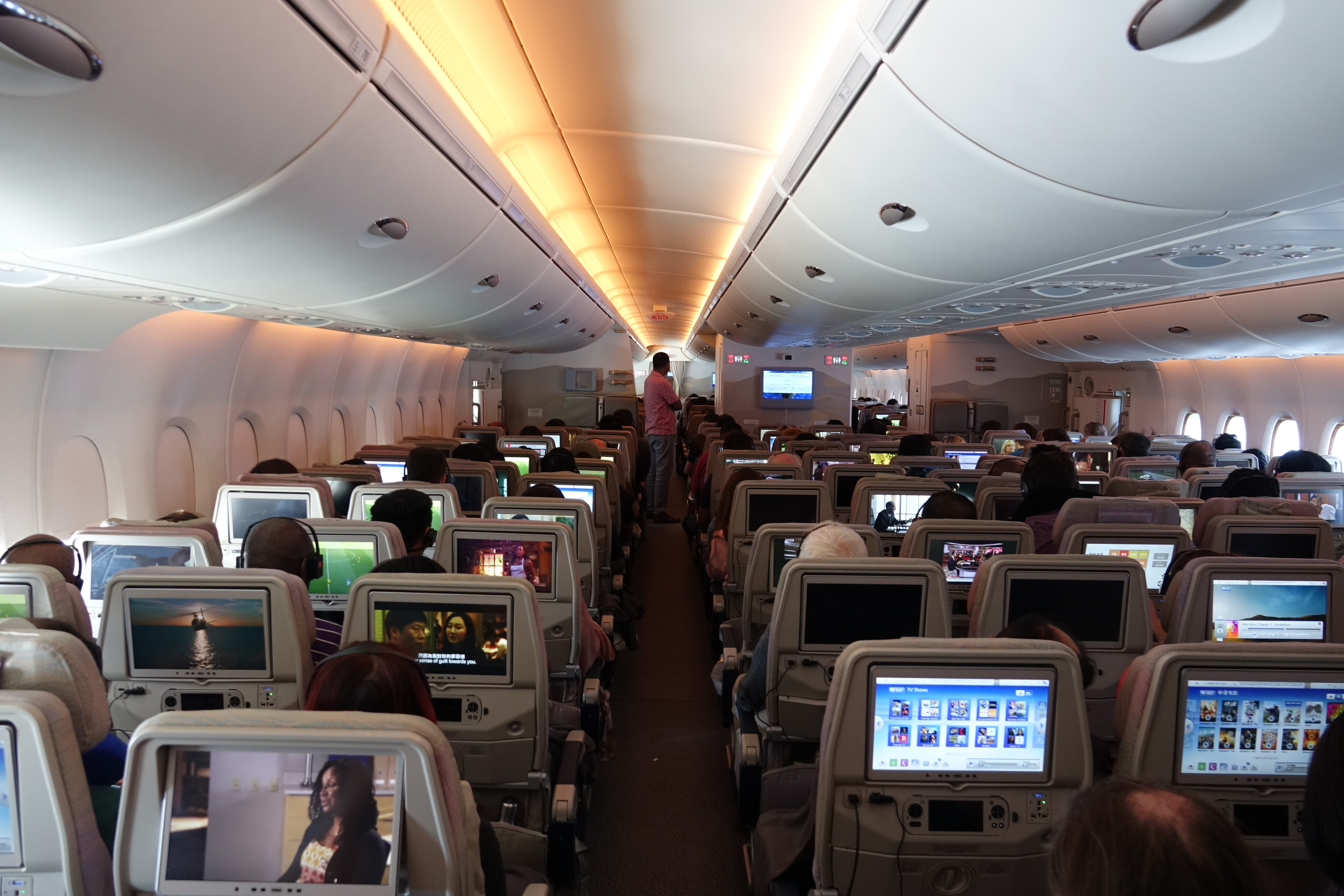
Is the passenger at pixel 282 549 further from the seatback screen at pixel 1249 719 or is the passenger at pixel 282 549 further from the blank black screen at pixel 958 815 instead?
the seatback screen at pixel 1249 719

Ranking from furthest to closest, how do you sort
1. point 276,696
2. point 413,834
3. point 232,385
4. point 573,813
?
point 232,385
point 573,813
point 276,696
point 413,834

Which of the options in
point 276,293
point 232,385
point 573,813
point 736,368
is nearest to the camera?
point 573,813

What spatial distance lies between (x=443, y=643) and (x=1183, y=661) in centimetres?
242

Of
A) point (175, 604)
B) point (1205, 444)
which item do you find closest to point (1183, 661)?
point (175, 604)

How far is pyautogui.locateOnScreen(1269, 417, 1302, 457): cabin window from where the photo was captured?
12922mm

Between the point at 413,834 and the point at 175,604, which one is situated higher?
the point at 175,604

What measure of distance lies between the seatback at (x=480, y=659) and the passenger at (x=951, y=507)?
2.88 metres

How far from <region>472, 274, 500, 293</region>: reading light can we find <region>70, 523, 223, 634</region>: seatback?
12.3ft

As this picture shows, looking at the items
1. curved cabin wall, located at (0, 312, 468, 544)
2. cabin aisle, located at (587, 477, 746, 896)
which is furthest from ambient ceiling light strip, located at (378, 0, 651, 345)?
cabin aisle, located at (587, 477, 746, 896)

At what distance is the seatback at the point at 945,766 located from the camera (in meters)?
2.41

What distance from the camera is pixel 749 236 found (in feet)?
25.5

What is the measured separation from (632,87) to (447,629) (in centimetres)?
339

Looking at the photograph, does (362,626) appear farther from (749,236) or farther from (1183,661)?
(749,236)

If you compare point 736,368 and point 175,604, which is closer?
point 175,604
